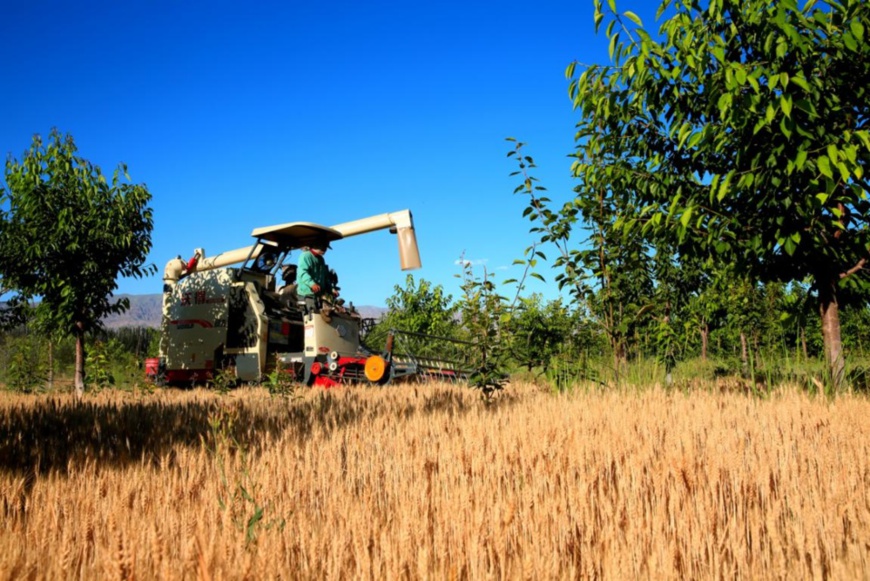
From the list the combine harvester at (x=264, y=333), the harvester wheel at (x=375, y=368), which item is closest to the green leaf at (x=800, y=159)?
the combine harvester at (x=264, y=333)

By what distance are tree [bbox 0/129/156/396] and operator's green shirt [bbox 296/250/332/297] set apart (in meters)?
3.07

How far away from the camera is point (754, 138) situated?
5.03m

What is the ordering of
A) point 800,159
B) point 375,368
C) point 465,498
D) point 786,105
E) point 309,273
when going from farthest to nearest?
1. point 309,273
2. point 375,368
3. point 800,159
4. point 786,105
5. point 465,498

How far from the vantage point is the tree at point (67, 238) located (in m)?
10.2

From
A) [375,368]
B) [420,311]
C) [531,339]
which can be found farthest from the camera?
[420,311]

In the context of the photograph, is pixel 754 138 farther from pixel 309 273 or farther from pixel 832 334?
pixel 309 273

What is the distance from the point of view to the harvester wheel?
9.38 metres

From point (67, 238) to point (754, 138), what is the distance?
10340mm

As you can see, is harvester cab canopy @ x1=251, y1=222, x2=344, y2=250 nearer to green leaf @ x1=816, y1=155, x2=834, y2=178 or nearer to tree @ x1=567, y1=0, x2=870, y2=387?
tree @ x1=567, y1=0, x2=870, y2=387

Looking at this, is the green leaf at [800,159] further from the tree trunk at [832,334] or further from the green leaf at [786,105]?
the tree trunk at [832,334]

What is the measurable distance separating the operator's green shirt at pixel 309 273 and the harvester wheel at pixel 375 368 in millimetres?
1543

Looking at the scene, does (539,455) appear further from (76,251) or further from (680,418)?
(76,251)

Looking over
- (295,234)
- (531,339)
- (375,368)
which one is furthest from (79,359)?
(531,339)

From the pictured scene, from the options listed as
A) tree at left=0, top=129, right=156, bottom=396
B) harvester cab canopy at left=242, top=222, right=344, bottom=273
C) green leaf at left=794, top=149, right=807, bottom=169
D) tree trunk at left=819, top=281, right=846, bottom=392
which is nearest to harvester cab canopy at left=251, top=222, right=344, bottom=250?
harvester cab canopy at left=242, top=222, right=344, bottom=273
